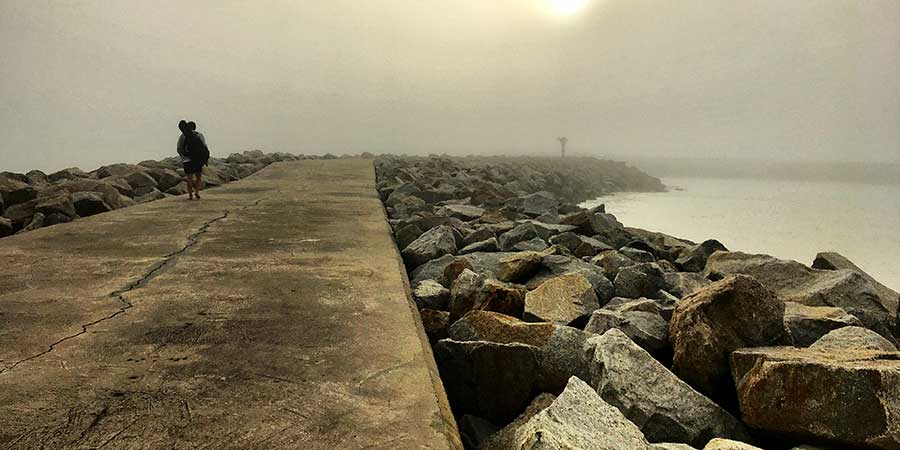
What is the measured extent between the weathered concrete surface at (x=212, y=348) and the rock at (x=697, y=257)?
3.12 m

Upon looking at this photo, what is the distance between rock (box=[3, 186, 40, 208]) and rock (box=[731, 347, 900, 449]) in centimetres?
798

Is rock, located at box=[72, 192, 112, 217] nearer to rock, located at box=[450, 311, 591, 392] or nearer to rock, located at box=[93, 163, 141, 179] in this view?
rock, located at box=[93, 163, 141, 179]

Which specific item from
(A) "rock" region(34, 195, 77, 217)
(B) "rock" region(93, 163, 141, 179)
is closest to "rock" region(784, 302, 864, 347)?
(A) "rock" region(34, 195, 77, 217)

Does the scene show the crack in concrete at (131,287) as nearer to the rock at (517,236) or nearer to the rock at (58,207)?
the rock at (58,207)

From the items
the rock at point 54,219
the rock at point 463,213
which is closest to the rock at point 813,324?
the rock at point 463,213

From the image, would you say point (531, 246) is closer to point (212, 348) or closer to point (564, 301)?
point (564, 301)

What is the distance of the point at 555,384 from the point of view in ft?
7.23

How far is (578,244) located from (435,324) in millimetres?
2673

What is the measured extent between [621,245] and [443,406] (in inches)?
173

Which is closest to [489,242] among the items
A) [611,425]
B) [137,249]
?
[137,249]

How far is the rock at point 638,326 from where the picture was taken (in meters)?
2.48

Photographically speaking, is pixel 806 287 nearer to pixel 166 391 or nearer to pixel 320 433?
pixel 320 433

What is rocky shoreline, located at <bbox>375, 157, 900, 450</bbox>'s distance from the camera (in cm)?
163

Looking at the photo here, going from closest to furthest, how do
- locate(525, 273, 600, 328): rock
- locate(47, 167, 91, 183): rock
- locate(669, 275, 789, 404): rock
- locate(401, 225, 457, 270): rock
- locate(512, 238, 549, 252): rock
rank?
locate(669, 275, 789, 404): rock, locate(525, 273, 600, 328): rock, locate(401, 225, 457, 270): rock, locate(512, 238, 549, 252): rock, locate(47, 167, 91, 183): rock
